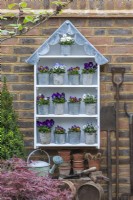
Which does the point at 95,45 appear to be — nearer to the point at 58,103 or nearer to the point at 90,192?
the point at 58,103

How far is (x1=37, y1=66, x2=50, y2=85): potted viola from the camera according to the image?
5.60 meters

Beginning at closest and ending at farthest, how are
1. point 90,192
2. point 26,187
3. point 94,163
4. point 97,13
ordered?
point 26,187 → point 90,192 → point 94,163 → point 97,13

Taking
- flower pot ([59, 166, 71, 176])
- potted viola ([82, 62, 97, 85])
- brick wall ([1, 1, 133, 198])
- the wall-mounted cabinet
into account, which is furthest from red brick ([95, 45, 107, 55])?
flower pot ([59, 166, 71, 176])

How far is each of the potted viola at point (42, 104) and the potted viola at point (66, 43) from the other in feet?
1.61

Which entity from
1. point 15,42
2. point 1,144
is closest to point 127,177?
point 1,144

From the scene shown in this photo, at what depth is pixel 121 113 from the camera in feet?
19.2

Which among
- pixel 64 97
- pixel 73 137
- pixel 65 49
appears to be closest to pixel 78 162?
pixel 73 137

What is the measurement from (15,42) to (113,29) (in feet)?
3.36

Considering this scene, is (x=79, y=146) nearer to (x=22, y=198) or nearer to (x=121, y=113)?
(x=121, y=113)

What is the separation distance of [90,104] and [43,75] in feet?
1.80

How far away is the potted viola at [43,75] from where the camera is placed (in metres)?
5.60

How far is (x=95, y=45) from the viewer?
580 centimetres

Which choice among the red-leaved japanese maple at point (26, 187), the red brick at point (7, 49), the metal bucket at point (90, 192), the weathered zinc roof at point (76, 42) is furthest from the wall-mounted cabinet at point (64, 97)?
the red-leaved japanese maple at point (26, 187)

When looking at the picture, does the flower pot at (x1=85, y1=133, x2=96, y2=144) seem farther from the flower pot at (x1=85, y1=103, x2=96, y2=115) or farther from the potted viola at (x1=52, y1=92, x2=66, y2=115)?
the potted viola at (x1=52, y1=92, x2=66, y2=115)
